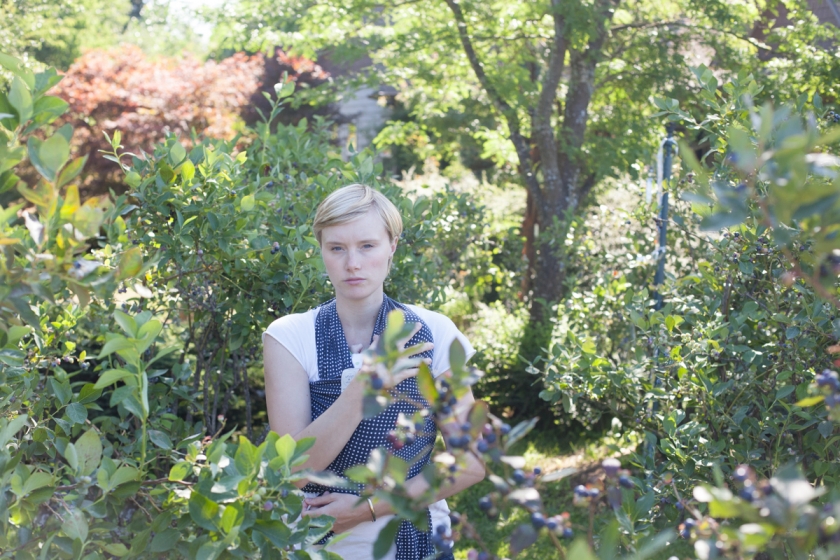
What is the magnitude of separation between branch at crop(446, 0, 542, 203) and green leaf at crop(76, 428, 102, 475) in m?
5.89

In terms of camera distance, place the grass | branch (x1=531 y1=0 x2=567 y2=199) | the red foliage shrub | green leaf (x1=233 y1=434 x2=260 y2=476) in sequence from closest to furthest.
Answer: green leaf (x1=233 y1=434 x2=260 y2=476) → the grass → branch (x1=531 y1=0 x2=567 y2=199) → the red foliage shrub

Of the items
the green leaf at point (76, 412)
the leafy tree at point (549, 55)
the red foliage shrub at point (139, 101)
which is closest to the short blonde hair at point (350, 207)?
the green leaf at point (76, 412)

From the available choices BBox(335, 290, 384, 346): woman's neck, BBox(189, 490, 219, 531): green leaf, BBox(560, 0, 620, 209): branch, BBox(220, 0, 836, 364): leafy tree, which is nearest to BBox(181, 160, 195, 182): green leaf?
BBox(335, 290, 384, 346): woman's neck

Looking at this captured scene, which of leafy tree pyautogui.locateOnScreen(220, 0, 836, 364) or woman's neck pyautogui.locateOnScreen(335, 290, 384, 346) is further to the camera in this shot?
leafy tree pyautogui.locateOnScreen(220, 0, 836, 364)

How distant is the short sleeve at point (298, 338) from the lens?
6.77 ft

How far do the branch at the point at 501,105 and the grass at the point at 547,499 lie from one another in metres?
2.52

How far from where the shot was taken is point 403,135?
8.49 metres

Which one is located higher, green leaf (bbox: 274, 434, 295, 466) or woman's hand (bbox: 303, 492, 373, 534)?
green leaf (bbox: 274, 434, 295, 466)

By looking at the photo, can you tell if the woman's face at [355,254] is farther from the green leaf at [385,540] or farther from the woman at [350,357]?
the green leaf at [385,540]

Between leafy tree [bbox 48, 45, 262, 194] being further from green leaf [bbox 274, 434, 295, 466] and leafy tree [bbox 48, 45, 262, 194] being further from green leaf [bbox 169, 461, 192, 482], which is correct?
green leaf [bbox 274, 434, 295, 466]

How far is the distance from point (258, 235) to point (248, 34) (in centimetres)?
517

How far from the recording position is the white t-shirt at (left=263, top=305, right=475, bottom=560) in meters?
2.00

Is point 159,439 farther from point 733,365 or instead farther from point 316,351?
point 733,365

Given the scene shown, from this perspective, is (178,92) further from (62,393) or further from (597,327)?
(62,393)
